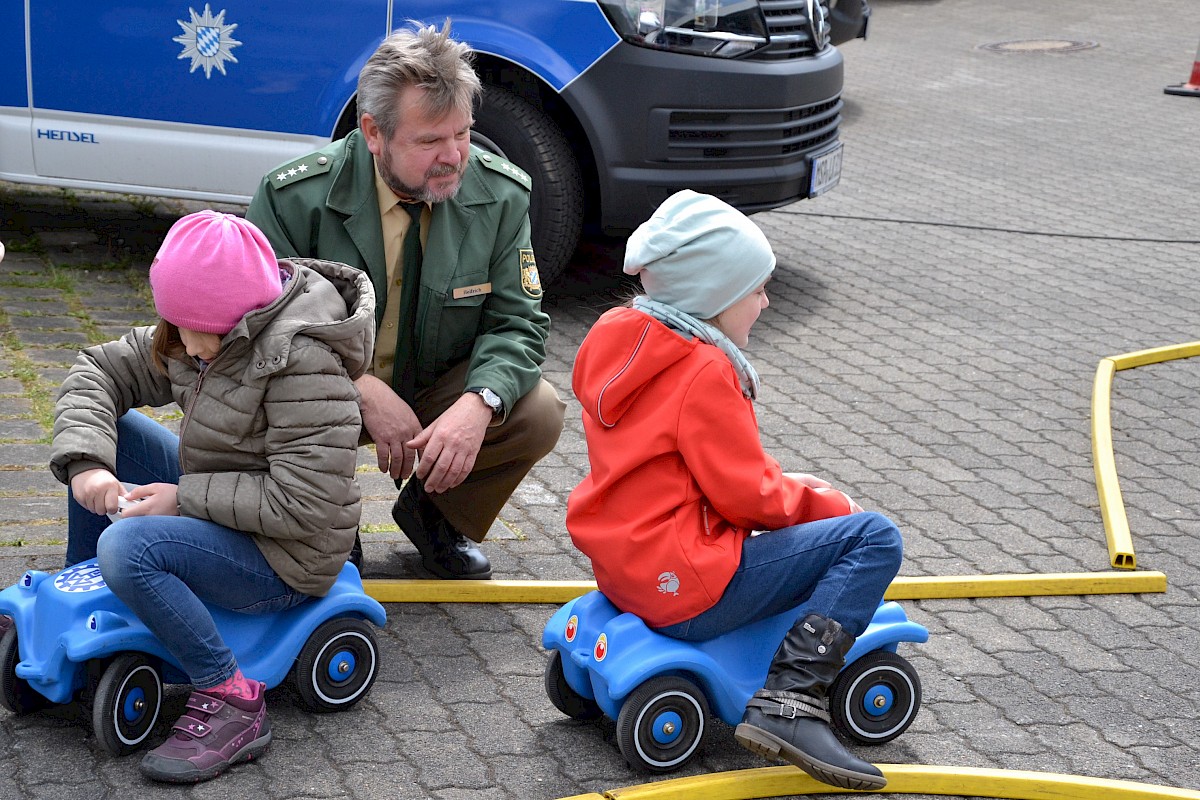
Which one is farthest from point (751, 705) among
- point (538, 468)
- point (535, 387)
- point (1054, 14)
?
point (1054, 14)

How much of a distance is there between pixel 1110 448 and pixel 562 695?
272cm

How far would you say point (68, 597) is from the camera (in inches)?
120

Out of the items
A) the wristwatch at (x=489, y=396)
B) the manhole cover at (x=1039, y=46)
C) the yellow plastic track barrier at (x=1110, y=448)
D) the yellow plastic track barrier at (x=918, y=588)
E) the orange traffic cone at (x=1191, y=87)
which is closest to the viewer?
the wristwatch at (x=489, y=396)

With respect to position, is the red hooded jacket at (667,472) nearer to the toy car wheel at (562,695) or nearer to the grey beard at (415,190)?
the toy car wheel at (562,695)

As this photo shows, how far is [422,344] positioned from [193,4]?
302cm

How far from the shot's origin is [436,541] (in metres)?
4.05

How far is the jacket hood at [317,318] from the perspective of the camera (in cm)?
300

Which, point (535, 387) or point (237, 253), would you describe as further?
point (535, 387)

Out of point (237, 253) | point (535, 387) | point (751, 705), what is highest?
point (237, 253)

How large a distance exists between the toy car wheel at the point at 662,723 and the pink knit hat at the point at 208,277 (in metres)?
1.16

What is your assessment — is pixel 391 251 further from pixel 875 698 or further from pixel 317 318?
pixel 875 698

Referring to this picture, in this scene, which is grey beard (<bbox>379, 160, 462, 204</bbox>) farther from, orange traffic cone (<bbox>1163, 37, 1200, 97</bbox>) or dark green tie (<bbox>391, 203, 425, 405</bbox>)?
orange traffic cone (<bbox>1163, 37, 1200, 97</bbox>)

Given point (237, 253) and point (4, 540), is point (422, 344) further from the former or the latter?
point (4, 540)

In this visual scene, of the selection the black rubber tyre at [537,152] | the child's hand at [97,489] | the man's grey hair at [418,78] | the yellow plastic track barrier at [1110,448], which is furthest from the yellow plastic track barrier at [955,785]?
the black rubber tyre at [537,152]
